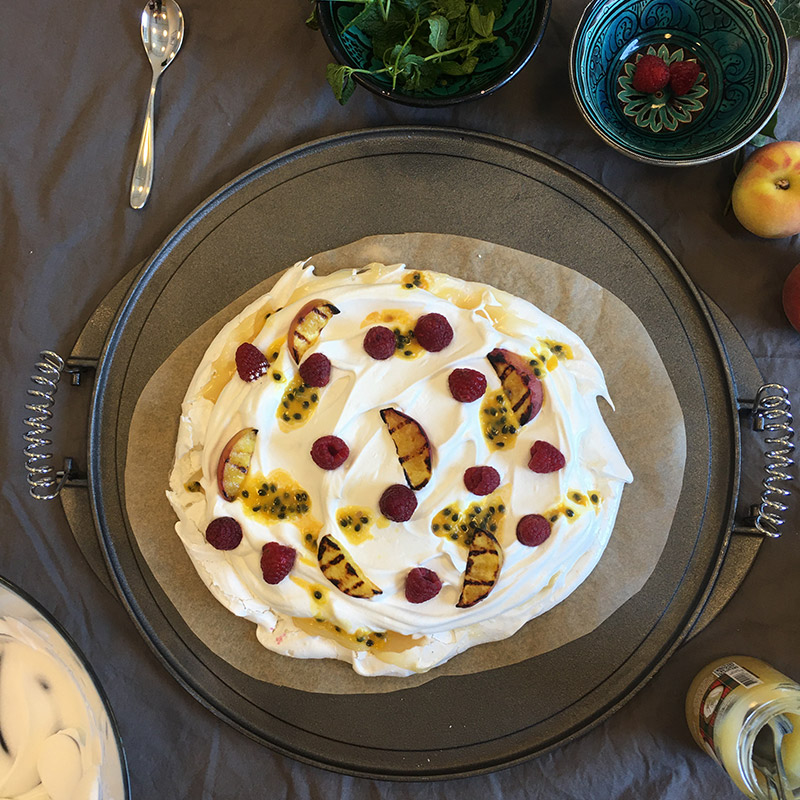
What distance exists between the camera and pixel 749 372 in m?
1.97

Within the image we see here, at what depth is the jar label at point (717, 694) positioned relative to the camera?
1828mm

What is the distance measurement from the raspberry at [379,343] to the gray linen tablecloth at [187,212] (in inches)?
Answer: 27.5

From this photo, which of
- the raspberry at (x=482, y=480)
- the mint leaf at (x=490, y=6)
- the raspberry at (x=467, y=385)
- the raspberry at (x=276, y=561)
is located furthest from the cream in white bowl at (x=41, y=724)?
the mint leaf at (x=490, y=6)

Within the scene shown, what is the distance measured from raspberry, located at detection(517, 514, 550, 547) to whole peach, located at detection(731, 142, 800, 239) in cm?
105

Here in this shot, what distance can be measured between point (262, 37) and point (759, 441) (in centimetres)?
191

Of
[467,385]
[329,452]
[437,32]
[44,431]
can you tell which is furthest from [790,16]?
[44,431]

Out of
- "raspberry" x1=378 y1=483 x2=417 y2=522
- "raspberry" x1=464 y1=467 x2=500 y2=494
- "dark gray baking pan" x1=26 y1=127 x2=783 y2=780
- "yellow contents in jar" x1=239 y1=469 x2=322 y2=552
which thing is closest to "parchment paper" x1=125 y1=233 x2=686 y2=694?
"dark gray baking pan" x1=26 y1=127 x2=783 y2=780

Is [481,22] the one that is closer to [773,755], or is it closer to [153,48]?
[153,48]

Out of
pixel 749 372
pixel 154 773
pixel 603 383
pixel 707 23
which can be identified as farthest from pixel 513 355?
pixel 154 773

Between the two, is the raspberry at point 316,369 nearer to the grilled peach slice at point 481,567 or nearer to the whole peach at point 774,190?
the grilled peach slice at point 481,567

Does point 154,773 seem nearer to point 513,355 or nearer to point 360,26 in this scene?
point 513,355

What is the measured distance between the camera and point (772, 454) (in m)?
1.87

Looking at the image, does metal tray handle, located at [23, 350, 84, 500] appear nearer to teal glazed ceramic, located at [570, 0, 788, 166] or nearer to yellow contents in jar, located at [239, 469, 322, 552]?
yellow contents in jar, located at [239, 469, 322, 552]

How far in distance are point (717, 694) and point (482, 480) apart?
906mm
